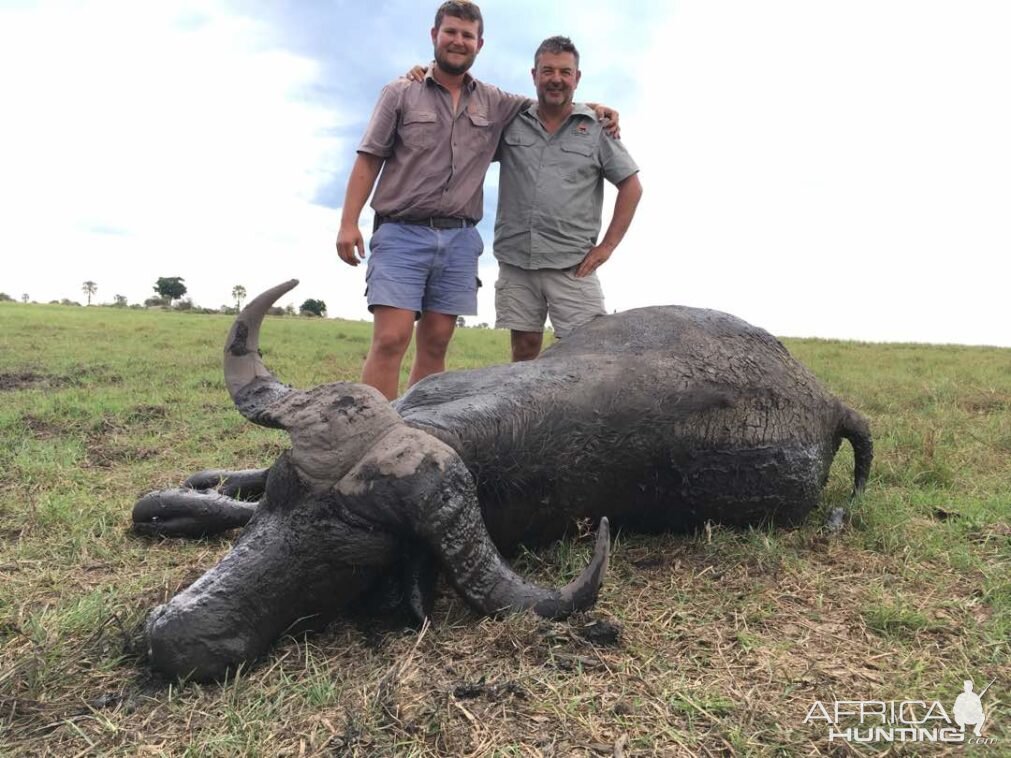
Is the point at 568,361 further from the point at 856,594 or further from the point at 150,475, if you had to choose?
the point at 150,475

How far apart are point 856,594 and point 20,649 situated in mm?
3093

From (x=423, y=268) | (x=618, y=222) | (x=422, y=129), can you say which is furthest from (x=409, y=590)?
(x=618, y=222)

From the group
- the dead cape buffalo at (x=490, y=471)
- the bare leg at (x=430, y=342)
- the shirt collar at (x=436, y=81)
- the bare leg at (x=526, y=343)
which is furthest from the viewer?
the bare leg at (x=526, y=343)

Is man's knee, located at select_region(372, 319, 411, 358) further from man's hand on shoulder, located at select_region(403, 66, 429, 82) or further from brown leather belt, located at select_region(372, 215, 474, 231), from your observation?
man's hand on shoulder, located at select_region(403, 66, 429, 82)

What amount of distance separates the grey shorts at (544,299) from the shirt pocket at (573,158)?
61 centimetres

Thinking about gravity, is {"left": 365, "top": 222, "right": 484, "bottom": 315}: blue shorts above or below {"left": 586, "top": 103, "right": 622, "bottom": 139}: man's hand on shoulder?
below

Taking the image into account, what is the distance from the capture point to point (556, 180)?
16.2 feet

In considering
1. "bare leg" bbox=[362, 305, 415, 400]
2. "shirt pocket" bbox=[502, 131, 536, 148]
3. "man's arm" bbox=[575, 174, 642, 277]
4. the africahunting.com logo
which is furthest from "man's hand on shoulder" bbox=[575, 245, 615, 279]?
the africahunting.com logo

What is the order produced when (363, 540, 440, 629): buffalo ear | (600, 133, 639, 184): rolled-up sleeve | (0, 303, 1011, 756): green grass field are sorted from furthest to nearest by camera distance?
1. (600, 133, 639, 184): rolled-up sleeve
2. (363, 540, 440, 629): buffalo ear
3. (0, 303, 1011, 756): green grass field

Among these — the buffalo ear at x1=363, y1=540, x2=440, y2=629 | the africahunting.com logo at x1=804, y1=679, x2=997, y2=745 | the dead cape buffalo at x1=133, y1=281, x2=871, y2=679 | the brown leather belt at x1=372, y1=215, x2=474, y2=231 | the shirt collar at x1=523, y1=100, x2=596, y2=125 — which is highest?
the shirt collar at x1=523, y1=100, x2=596, y2=125

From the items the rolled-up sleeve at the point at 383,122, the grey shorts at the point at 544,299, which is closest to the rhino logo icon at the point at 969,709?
the grey shorts at the point at 544,299

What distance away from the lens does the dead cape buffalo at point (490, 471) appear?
2.50 meters

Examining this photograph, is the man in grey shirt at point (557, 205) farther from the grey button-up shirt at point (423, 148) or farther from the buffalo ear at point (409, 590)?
the buffalo ear at point (409, 590)

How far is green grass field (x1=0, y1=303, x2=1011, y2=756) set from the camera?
2.14 metres
